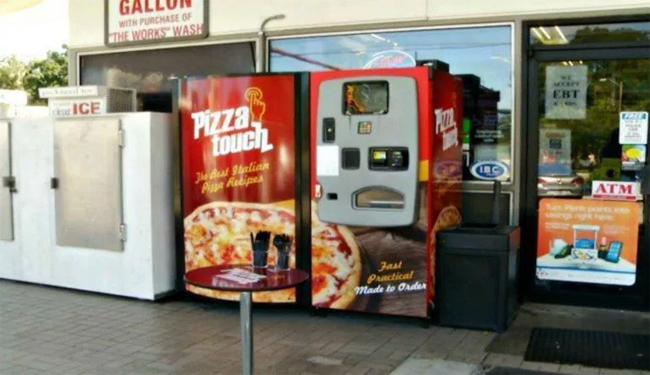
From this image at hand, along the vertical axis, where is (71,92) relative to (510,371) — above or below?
above

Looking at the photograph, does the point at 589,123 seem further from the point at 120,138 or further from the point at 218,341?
the point at 120,138

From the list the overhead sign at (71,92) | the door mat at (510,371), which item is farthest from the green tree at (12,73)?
the door mat at (510,371)

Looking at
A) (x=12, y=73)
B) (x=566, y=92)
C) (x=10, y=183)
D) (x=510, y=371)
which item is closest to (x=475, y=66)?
(x=566, y=92)

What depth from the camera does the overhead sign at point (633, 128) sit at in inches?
249

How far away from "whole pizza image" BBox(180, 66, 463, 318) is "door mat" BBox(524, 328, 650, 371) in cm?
92

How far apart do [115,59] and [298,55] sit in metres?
2.48

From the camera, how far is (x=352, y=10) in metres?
7.18

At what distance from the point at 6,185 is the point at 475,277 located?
4.82m

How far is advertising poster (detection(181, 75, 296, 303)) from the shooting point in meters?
6.09

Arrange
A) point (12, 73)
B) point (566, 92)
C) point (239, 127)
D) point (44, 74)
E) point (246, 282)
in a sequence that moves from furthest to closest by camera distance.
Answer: point (44, 74) → point (12, 73) → point (566, 92) → point (239, 127) → point (246, 282)

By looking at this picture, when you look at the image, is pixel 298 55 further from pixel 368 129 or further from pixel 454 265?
pixel 454 265

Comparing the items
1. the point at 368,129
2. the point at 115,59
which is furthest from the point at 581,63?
the point at 115,59

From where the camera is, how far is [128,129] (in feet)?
21.7

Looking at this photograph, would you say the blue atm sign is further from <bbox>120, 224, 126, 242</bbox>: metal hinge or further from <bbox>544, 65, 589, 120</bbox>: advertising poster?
<bbox>120, 224, 126, 242</bbox>: metal hinge
